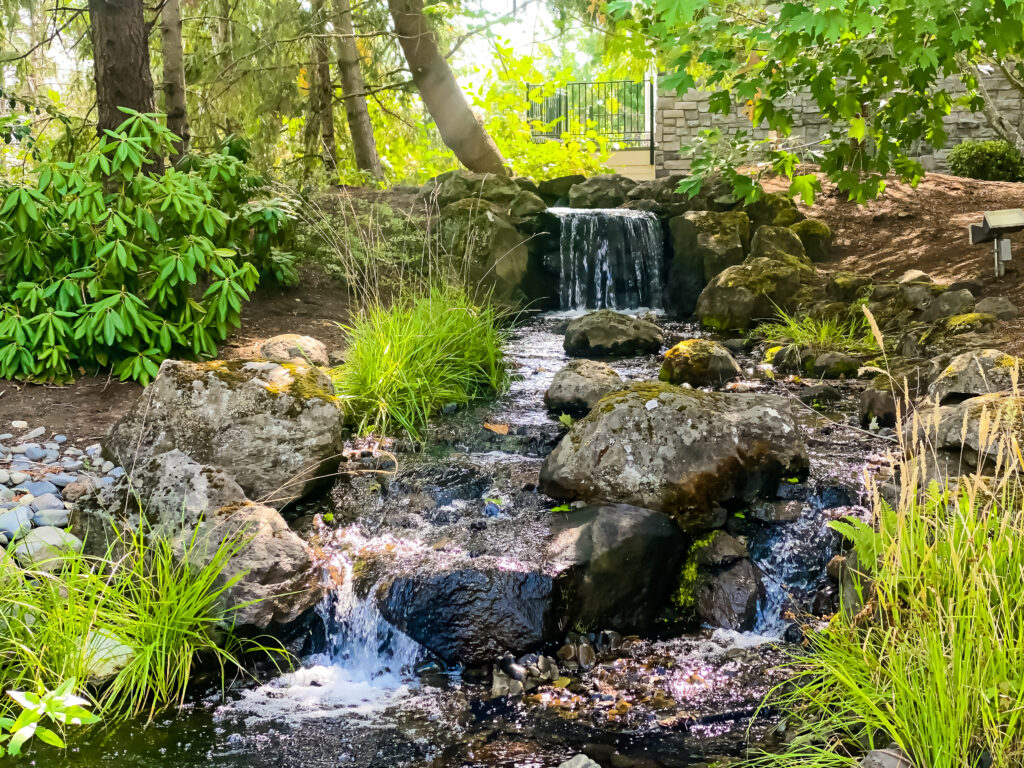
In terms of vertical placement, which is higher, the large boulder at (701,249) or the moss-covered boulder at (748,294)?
the large boulder at (701,249)

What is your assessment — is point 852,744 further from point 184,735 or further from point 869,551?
point 184,735

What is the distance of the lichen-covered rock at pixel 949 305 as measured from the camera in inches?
263

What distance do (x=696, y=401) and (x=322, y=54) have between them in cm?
891

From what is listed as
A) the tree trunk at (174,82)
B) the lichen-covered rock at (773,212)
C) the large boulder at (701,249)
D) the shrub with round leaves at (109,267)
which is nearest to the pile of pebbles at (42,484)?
the shrub with round leaves at (109,267)

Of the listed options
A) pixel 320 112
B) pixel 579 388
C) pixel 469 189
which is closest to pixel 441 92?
pixel 469 189

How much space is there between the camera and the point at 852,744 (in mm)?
2395

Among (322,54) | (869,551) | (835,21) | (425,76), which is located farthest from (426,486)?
(322,54)

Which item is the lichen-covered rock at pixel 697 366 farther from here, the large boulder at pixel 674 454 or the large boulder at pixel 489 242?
the large boulder at pixel 489 242

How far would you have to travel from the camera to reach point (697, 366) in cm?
623

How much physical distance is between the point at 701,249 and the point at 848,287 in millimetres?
2027

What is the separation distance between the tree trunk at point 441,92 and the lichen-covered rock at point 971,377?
Result: 731 cm

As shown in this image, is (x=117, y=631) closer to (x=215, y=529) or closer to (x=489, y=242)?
(x=215, y=529)

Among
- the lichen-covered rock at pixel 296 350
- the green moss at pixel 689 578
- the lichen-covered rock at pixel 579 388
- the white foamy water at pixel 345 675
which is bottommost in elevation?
the white foamy water at pixel 345 675

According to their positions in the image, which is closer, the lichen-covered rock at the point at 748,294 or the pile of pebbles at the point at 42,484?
the pile of pebbles at the point at 42,484
